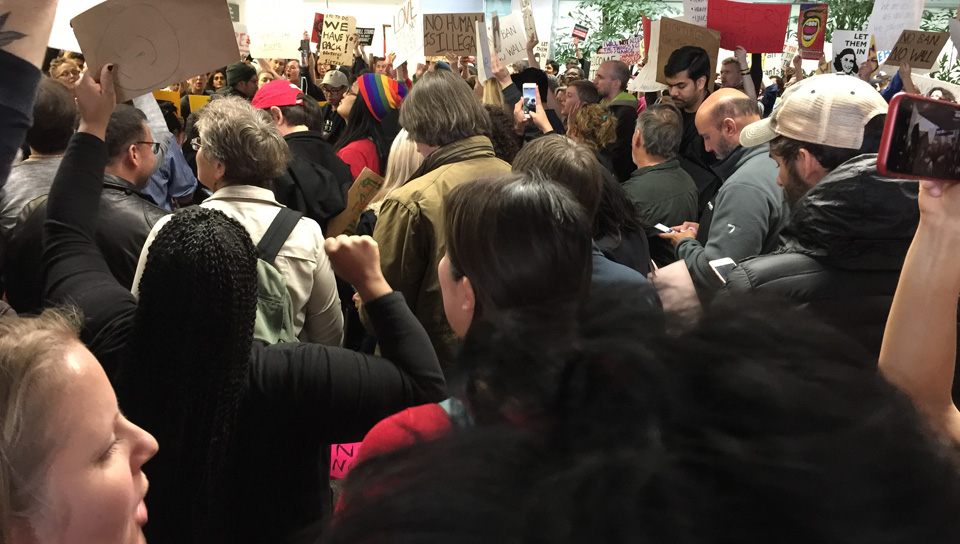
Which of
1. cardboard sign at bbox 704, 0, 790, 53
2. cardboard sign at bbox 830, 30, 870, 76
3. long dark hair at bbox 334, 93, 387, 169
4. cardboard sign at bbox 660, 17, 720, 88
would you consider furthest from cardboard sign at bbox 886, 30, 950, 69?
long dark hair at bbox 334, 93, 387, 169

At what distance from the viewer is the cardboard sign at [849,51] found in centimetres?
511

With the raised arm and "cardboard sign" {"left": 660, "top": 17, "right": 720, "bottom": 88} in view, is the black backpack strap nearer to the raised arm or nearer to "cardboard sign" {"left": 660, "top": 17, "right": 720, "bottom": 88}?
the raised arm

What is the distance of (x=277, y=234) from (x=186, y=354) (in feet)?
3.66

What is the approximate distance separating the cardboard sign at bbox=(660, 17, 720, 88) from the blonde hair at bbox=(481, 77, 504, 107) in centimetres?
95

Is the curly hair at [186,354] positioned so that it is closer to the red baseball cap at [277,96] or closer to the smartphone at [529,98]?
the red baseball cap at [277,96]

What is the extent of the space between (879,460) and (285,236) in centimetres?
196

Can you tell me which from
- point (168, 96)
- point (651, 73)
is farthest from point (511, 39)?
point (168, 96)

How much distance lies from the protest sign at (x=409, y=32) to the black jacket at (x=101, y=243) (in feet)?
8.76

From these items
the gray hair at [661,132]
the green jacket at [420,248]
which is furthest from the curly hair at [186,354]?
the gray hair at [661,132]

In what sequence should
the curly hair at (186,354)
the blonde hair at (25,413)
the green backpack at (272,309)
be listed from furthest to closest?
the green backpack at (272,309)
the curly hair at (186,354)
the blonde hair at (25,413)

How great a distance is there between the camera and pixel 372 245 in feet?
4.77

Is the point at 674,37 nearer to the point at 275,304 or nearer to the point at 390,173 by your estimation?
the point at 390,173

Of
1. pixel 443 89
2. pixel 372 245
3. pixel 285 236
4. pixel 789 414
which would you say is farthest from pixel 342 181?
pixel 789 414

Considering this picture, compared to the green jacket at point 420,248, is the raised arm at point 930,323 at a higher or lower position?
higher
